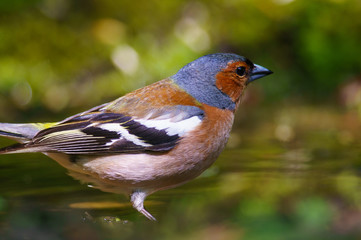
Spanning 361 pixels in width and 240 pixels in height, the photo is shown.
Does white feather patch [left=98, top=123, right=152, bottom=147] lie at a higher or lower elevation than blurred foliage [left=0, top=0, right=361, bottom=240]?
lower

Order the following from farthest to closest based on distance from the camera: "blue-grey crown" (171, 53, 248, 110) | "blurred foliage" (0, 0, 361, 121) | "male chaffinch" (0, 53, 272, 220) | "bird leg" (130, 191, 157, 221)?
1. "blurred foliage" (0, 0, 361, 121)
2. "blue-grey crown" (171, 53, 248, 110)
3. "bird leg" (130, 191, 157, 221)
4. "male chaffinch" (0, 53, 272, 220)

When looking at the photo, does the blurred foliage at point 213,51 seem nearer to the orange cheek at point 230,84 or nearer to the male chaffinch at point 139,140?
the orange cheek at point 230,84

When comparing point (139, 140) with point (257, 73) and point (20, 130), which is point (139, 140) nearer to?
point (20, 130)

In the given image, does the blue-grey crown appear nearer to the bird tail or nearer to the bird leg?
the bird leg

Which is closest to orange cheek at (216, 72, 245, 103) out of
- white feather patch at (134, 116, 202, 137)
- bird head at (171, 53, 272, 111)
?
bird head at (171, 53, 272, 111)

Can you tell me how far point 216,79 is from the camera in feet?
12.6

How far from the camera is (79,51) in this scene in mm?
6973

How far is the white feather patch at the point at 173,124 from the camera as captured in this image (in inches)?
137

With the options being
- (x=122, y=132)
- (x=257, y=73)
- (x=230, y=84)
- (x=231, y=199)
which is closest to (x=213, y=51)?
(x=257, y=73)

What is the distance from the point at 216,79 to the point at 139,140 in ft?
2.31

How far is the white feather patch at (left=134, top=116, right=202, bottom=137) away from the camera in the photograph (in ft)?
11.4

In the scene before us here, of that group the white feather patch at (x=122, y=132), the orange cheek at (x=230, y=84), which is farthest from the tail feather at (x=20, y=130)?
the orange cheek at (x=230, y=84)

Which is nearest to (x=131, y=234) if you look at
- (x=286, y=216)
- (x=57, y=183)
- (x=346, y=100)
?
(x=286, y=216)

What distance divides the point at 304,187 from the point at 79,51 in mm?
3916
